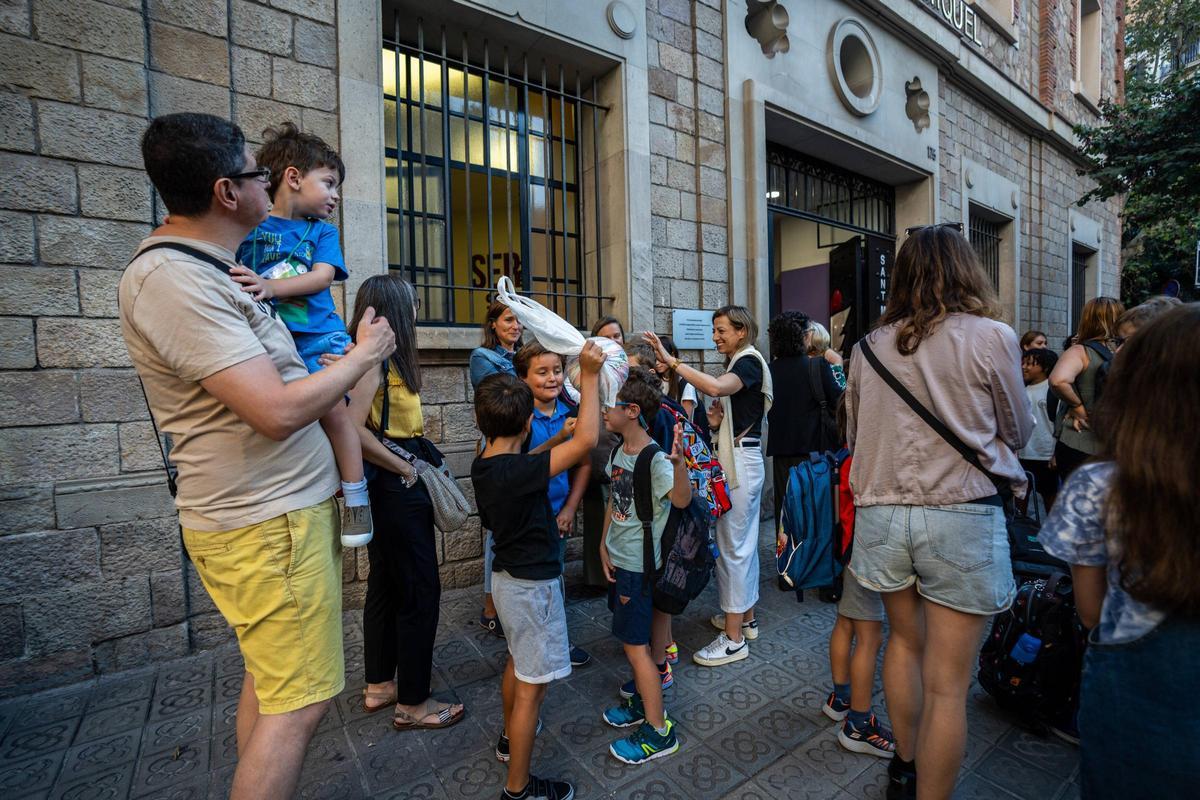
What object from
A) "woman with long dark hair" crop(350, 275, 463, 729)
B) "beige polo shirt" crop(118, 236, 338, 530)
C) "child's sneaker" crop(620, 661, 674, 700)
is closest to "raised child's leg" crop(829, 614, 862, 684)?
"child's sneaker" crop(620, 661, 674, 700)

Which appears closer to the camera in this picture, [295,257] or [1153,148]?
[295,257]

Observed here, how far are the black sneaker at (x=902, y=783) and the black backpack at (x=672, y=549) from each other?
3.15 feet

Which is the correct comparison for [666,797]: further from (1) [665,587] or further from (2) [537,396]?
(2) [537,396]

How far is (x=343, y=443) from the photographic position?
2.00 meters

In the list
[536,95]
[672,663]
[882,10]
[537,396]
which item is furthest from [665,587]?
[882,10]

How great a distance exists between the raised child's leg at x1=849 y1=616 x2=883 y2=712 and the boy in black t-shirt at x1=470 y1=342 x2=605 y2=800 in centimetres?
127

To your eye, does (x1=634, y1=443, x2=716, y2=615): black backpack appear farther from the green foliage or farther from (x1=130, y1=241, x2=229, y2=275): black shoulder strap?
the green foliage

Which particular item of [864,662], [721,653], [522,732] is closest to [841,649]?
[864,662]

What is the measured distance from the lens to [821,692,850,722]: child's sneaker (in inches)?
108

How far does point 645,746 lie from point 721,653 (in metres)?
0.98

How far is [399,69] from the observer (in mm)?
4547

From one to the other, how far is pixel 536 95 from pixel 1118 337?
4.96m

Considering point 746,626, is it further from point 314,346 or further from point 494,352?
point 314,346

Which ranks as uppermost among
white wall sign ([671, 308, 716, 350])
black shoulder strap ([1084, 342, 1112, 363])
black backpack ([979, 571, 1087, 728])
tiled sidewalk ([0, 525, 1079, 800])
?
white wall sign ([671, 308, 716, 350])
